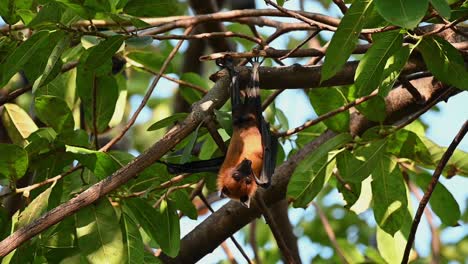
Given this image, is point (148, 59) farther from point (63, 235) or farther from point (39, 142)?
point (63, 235)

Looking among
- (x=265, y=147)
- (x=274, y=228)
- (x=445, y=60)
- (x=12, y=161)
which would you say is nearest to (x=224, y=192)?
(x=265, y=147)

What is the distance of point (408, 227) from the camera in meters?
3.90

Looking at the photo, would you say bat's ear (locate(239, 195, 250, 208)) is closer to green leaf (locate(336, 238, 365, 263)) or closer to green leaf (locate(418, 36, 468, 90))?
green leaf (locate(418, 36, 468, 90))

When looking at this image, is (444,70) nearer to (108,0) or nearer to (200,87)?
(108,0)

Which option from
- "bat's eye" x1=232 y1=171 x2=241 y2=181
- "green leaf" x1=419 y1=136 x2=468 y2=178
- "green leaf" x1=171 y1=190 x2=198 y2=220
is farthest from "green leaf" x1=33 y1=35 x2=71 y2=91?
"green leaf" x1=419 y1=136 x2=468 y2=178

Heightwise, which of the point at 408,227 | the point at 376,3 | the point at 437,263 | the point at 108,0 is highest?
the point at 376,3

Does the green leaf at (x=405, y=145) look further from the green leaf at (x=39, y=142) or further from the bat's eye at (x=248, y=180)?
the green leaf at (x=39, y=142)

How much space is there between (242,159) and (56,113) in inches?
30.9

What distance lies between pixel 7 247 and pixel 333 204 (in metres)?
5.59

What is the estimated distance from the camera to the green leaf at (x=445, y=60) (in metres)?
2.91

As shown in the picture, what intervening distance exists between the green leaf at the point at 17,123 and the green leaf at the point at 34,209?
905 millimetres

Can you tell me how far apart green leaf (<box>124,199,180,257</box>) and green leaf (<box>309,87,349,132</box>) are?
85 cm

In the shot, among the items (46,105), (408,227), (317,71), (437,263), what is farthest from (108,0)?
(437,263)

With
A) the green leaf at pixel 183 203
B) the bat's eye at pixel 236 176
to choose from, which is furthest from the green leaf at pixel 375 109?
the green leaf at pixel 183 203
